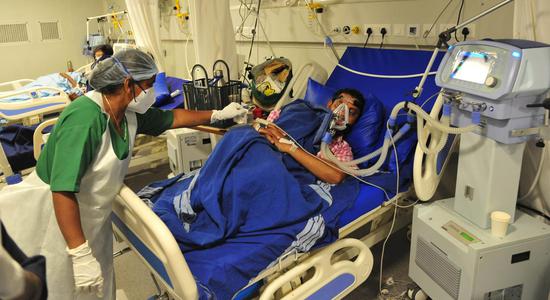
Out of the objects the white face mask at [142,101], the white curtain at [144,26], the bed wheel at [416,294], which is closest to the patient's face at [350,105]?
the bed wheel at [416,294]

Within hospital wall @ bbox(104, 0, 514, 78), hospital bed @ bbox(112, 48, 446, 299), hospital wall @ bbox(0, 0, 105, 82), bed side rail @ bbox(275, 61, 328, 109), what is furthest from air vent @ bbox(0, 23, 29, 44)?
hospital bed @ bbox(112, 48, 446, 299)

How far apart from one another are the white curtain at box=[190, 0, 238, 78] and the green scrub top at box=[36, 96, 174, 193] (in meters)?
1.41

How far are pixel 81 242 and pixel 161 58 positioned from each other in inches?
131

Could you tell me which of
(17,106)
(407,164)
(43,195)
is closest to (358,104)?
(407,164)

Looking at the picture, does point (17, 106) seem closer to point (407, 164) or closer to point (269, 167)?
point (269, 167)

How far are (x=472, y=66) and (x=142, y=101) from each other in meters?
1.33

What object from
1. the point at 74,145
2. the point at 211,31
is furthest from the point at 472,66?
the point at 211,31

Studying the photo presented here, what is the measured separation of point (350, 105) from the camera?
2.23 metres

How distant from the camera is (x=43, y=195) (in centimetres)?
139

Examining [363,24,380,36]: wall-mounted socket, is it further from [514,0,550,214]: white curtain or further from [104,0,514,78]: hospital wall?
[514,0,550,214]: white curtain

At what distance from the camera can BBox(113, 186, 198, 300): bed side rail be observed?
1.21 m

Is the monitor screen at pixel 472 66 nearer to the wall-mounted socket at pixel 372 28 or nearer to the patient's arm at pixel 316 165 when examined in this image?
the patient's arm at pixel 316 165

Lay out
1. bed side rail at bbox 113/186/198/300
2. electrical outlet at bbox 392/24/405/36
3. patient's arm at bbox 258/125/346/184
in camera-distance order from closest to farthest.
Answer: bed side rail at bbox 113/186/198/300
patient's arm at bbox 258/125/346/184
electrical outlet at bbox 392/24/405/36

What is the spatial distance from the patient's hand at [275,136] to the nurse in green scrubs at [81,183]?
70 cm
